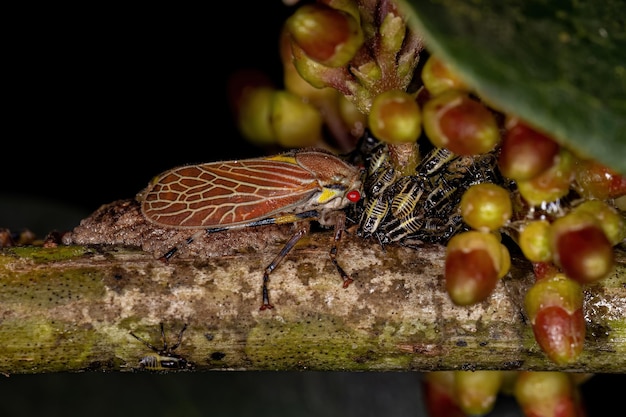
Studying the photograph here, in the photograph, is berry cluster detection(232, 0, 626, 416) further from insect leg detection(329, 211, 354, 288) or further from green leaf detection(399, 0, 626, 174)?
green leaf detection(399, 0, 626, 174)

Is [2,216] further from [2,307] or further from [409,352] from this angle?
[409,352]

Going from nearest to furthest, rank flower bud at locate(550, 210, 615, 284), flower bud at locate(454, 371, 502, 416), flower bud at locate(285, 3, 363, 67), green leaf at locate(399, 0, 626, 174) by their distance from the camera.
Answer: green leaf at locate(399, 0, 626, 174) < flower bud at locate(550, 210, 615, 284) < flower bud at locate(285, 3, 363, 67) < flower bud at locate(454, 371, 502, 416)

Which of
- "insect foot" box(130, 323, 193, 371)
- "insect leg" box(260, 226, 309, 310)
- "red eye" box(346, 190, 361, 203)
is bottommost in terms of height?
"insect foot" box(130, 323, 193, 371)

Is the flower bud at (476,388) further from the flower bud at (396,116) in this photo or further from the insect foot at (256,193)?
the flower bud at (396,116)

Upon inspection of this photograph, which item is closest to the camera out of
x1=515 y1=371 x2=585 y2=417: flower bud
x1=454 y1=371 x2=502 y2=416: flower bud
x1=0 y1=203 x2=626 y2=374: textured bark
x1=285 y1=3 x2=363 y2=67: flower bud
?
x1=285 y1=3 x2=363 y2=67: flower bud

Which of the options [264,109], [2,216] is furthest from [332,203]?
[2,216]

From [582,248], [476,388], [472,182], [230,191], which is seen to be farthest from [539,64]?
[230,191]

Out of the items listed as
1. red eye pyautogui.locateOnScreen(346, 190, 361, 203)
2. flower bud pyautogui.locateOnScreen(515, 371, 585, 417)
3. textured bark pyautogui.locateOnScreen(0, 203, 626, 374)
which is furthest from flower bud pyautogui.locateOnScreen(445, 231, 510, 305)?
red eye pyautogui.locateOnScreen(346, 190, 361, 203)
